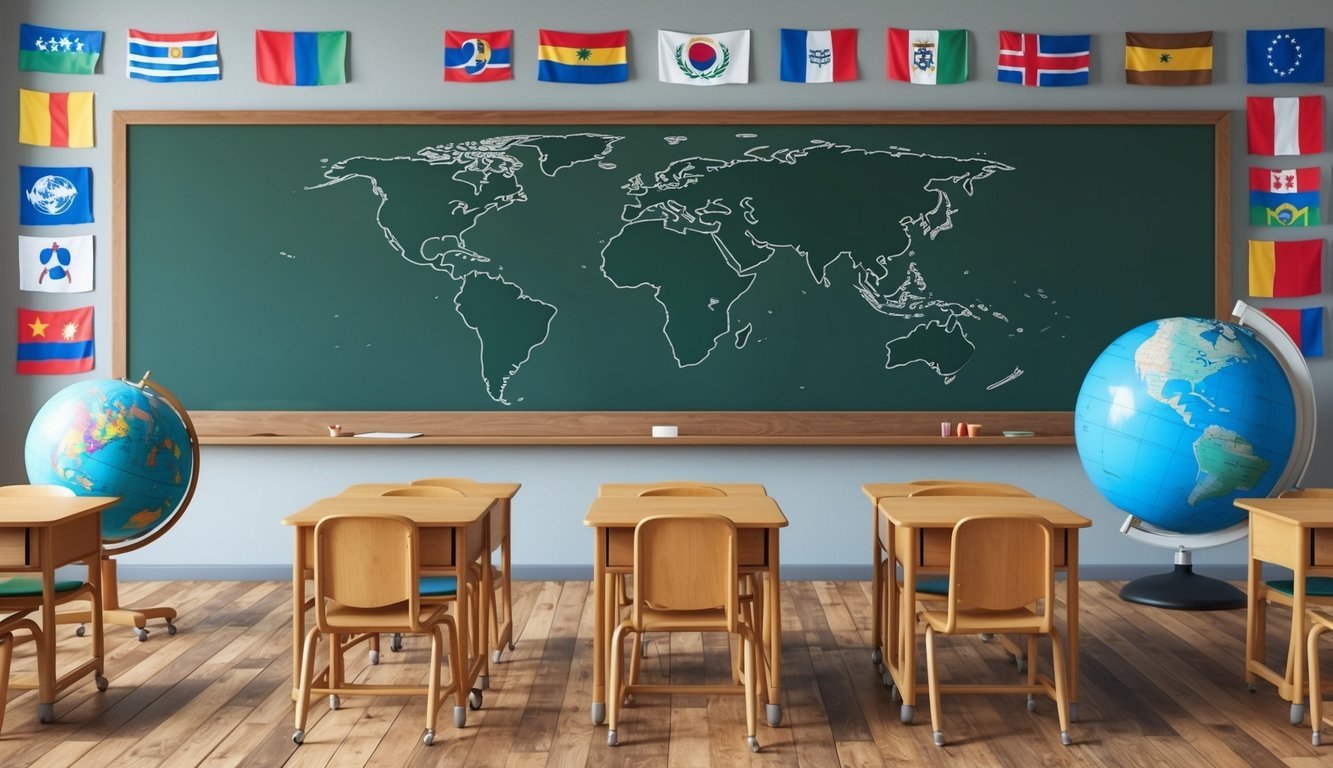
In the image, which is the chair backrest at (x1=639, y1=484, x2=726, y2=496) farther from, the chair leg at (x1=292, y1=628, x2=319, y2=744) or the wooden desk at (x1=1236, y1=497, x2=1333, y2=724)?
the wooden desk at (x1=1236, y1=497, x2=1333, y2=724)

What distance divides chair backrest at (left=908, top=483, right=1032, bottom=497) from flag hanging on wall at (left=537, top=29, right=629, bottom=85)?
295 cm

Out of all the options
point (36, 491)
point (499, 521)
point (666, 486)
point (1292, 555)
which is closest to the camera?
point (1292, 555)

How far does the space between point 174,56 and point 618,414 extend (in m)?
3.20

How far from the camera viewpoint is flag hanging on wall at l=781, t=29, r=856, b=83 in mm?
5570

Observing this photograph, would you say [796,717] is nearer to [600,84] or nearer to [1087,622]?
[1087,622]

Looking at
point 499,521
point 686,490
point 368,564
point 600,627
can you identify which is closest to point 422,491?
point 499,521

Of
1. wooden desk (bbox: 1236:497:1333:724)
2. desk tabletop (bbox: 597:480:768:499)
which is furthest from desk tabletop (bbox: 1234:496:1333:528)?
desk tabletop (bbox: 597:480:768:499)

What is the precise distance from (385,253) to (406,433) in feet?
3.34

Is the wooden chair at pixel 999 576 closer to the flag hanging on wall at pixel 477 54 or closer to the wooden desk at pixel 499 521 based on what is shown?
the wooden desk at pixel 499 521

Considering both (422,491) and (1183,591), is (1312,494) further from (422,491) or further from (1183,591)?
(422,491)

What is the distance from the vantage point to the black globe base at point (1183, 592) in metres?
4.98

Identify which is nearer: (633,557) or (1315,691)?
(1315,691)

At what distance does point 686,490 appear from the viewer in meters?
4.29

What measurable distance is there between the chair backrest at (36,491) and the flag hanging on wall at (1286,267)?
19.6 ft
